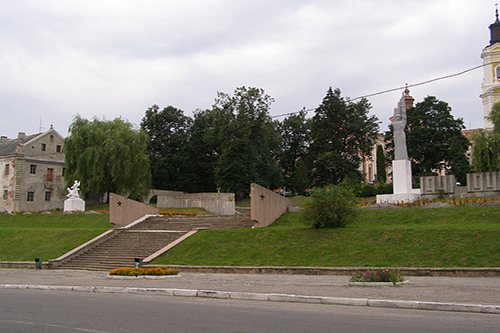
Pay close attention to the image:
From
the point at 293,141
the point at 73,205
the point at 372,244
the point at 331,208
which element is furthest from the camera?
the point at 293,141

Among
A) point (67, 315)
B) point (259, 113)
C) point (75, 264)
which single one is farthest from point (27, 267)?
point (259, 113)

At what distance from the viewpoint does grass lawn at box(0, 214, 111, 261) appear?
25308mm

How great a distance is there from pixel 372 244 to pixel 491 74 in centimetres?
6072

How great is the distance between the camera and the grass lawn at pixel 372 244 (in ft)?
55.1

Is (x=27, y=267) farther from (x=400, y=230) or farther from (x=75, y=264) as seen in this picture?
(x=400, y=230)

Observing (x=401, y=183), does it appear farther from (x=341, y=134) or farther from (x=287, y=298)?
(x=341, y=134)

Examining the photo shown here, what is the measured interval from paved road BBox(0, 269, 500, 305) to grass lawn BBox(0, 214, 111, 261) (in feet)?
19.4

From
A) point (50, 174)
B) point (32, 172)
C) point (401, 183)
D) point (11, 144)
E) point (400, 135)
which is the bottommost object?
point (401, 183)

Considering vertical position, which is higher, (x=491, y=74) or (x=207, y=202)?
(x=491, y=74)

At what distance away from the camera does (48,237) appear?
27828 mm

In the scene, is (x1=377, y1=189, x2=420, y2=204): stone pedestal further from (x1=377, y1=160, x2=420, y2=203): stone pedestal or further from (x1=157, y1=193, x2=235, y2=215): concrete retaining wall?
(x1=157, y1=193, x2=235, y2=215): concrete retaining wall

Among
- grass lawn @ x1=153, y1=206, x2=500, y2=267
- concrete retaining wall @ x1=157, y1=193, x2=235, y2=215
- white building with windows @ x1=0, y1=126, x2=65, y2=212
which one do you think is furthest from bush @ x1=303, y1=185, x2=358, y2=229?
white building with windows @ x1=0, y1=126, x2=65, y2=212

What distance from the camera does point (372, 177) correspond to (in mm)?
81500

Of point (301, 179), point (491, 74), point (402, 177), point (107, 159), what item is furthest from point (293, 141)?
point (402, 177)
